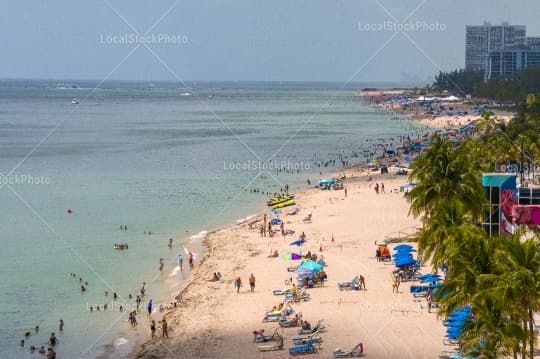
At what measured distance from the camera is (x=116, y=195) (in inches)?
2532

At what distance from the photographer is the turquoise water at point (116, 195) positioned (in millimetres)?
35344

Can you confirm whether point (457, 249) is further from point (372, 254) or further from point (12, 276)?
point (12, 276)

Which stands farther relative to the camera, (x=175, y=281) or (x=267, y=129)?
(x=267, y=129)

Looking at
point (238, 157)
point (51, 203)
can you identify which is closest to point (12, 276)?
point (51, 203)

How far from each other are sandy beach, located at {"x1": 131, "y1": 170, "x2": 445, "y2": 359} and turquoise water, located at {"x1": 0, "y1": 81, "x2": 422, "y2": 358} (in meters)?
2.31

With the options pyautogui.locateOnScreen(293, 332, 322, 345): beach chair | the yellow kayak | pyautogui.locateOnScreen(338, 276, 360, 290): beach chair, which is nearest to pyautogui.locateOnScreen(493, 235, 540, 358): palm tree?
pyautogui.locateOnScreen(293, 332, 322, 345): beach chair

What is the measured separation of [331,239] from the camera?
147ft

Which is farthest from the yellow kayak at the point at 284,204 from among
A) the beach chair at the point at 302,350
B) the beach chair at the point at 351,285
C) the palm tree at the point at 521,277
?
the palm tree at the point at 521,277

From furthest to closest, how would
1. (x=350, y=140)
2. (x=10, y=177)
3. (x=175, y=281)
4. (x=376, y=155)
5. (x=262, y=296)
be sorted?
1. (x=350, y=140)
2. (x=376, y=155)
3. (x=10, y=177)
4. (x=175, y=281)
5. (x=262, y=296)

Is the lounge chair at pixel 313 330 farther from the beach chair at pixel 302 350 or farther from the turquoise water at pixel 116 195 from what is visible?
the turquoise water at pixel 116 195

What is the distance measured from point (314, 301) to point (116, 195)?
3446 centimetres

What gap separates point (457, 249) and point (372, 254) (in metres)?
20.4

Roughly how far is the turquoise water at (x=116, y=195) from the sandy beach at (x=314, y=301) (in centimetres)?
231

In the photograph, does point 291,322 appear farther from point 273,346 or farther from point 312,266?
point 312,266
